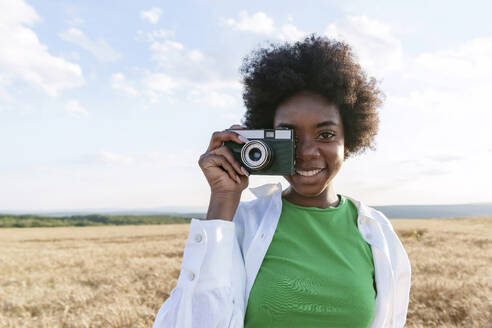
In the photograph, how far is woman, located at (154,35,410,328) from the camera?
76.9 inches

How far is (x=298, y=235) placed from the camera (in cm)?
223

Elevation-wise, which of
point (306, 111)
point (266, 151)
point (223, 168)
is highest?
point (306, 111)

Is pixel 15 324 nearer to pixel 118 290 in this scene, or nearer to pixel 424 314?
pixel 118 290

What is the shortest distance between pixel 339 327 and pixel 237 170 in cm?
97

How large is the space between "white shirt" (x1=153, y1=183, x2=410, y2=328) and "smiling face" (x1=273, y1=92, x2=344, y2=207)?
19 cm

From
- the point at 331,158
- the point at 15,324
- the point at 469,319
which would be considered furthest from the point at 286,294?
the point at 15,324

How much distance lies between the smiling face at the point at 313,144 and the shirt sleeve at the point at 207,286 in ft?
1.86

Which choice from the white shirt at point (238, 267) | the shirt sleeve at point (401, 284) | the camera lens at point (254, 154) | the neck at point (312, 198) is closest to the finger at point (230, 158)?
the camera lens at point (254, 154)

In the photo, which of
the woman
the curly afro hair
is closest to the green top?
the woman

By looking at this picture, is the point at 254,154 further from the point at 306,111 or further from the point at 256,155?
the point at 306,111

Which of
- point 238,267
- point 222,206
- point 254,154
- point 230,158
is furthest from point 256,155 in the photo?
point 238,267

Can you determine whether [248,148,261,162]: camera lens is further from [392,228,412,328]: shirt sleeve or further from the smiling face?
[392,228,412,328]: shirt sleeve

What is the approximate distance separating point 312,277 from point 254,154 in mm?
752

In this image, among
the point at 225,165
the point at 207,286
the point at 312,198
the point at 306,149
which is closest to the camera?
the point at 207,286
